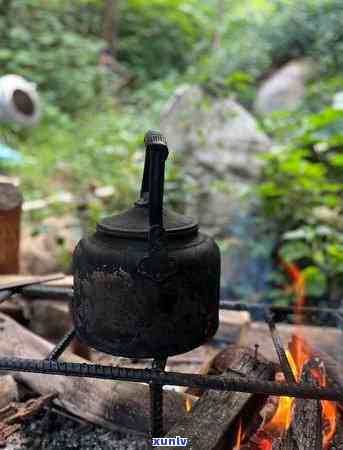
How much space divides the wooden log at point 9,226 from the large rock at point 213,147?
223 centimetres

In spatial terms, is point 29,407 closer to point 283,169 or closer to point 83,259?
point 83,259

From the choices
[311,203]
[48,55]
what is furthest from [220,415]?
[48,55]

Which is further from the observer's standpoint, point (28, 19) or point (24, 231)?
point (28, 19)

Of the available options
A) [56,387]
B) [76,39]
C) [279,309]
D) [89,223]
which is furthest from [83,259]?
[76,39]

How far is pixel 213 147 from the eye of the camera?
4941 millimetres

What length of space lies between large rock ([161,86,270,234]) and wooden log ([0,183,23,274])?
223cm

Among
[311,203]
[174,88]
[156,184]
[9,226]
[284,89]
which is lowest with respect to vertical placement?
[9,226]

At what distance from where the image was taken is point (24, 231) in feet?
14.4

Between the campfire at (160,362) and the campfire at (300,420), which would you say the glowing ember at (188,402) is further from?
the campfire at (300,420)

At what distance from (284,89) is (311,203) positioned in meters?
5.23

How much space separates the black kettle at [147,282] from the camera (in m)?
1.37

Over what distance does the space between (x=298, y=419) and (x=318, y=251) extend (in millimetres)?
2356

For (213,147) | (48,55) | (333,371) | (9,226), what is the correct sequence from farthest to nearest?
(48,55)
(213,147)
(9,226)
(333,371)

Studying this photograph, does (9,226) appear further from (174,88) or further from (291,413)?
(174,88)
